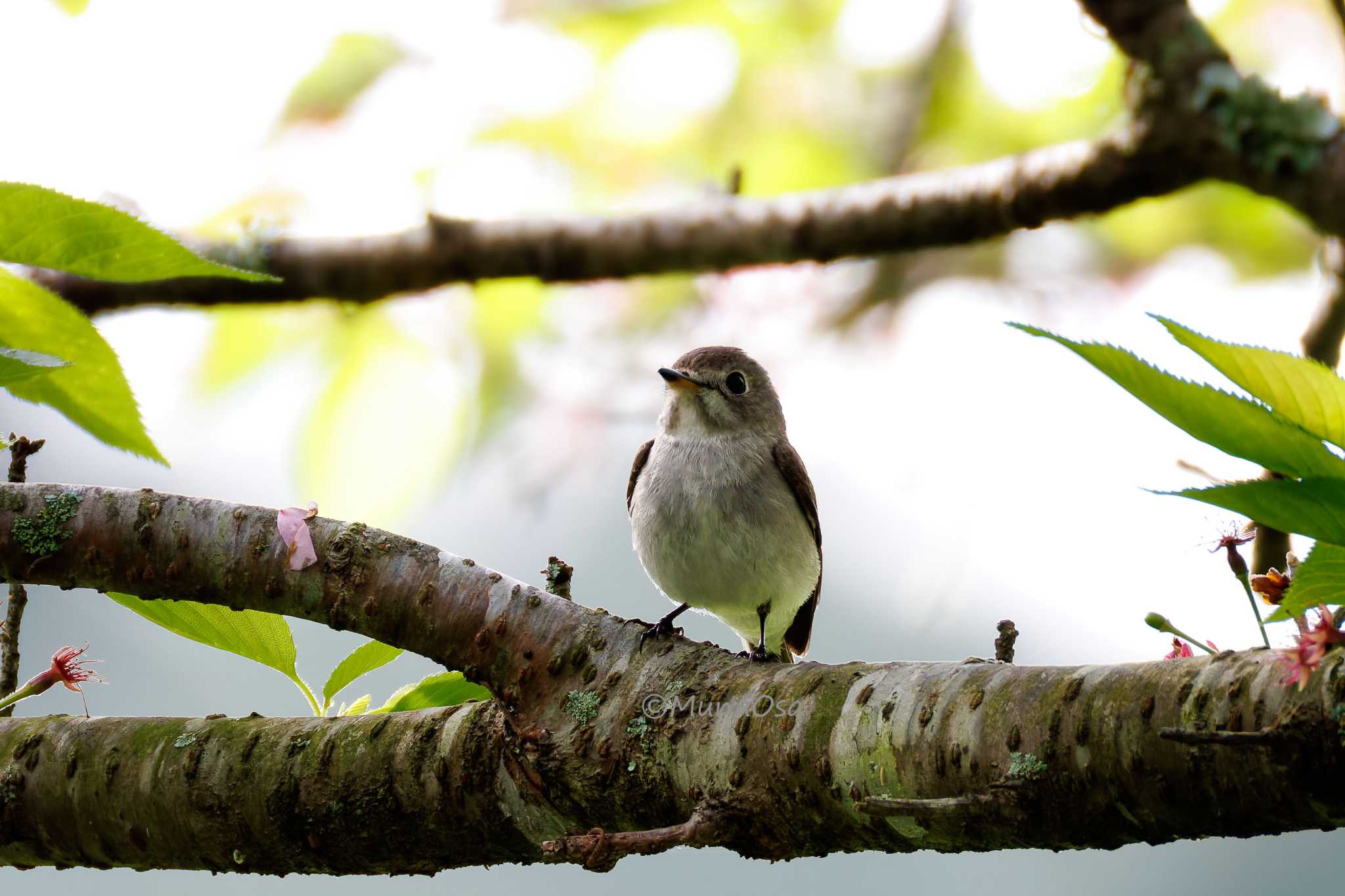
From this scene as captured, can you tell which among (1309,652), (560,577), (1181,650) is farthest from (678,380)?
(1309,652)

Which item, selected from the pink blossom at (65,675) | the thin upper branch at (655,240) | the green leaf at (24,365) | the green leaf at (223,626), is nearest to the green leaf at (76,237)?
the green leaf at (24,365)

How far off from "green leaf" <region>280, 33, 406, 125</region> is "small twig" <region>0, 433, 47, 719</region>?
1.85m

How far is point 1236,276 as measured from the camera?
436 cm

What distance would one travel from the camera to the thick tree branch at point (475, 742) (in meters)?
1.69

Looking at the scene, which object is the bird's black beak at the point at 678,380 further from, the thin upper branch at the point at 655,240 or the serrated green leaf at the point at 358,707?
the serrated green leaf at the point at 358,707

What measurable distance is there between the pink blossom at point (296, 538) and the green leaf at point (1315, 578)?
1649 millimetres

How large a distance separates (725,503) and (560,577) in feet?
4.73

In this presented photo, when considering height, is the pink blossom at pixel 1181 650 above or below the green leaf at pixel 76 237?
below

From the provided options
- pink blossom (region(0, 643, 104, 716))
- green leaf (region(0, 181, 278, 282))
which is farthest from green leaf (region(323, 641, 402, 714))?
green leaf (region(0, 181, 278, 282))

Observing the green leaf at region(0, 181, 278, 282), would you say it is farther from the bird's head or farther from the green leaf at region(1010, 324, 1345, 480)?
the bird's head

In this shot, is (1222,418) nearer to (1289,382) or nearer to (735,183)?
(1289,382)

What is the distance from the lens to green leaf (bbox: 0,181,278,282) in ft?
5.76

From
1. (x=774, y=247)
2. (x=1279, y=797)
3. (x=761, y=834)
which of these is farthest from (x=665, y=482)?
(x=1279, y=797)

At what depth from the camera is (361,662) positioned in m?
2.29
